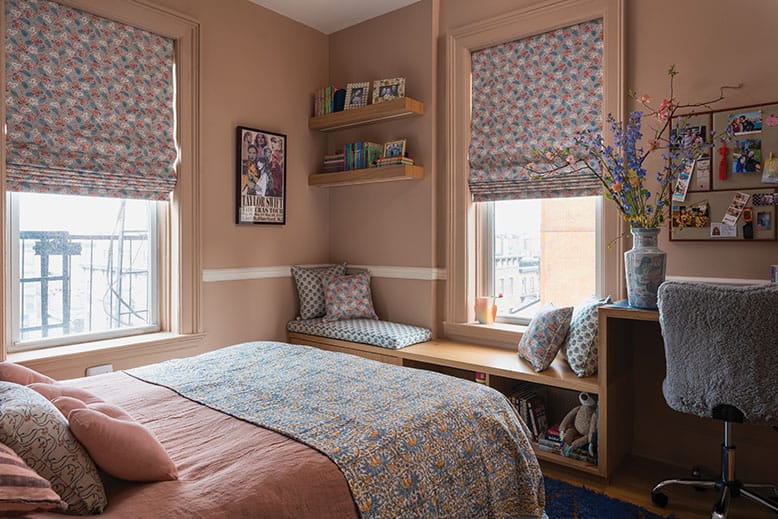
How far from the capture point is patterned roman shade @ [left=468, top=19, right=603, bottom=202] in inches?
118

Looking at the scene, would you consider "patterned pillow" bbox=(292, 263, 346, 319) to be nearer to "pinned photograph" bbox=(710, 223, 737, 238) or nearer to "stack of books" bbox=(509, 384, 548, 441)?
"stack of books" bbox=(509, 384, 548, 441)

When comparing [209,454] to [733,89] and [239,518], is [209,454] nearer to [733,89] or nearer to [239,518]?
[239,518]

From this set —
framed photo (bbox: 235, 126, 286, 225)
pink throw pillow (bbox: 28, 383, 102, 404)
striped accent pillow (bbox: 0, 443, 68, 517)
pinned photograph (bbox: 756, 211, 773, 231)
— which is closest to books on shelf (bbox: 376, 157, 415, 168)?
framed photo (bbox: 235, 126, 286, 225)

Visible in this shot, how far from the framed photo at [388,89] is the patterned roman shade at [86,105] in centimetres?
135

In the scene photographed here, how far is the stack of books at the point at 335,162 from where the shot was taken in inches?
157

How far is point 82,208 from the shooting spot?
117 inches

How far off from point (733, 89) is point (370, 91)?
2266 millimetres

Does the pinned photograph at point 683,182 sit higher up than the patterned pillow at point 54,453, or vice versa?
the pinned photograph at point 683,182

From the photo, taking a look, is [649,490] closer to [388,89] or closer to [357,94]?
[388,89]

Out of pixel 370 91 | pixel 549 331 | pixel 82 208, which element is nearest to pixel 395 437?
pixel 549 331

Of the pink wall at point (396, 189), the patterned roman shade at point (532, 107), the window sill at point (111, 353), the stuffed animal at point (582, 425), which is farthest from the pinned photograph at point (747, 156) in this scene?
the window sill at point (111, 353)

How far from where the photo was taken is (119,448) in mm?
1282

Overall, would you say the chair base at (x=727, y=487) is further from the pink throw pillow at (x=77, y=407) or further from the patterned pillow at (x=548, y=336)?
the pink throw pillow at (x=77, y=407)

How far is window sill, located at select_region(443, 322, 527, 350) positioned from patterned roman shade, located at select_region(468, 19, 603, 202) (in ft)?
2.73
